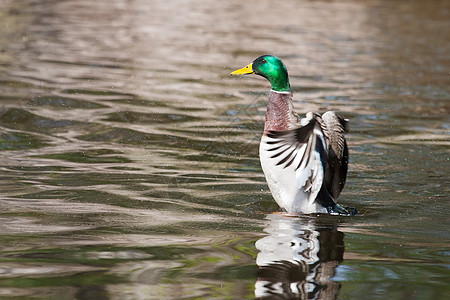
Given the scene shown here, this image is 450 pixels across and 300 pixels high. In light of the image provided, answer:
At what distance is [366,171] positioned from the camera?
7793 millimetres

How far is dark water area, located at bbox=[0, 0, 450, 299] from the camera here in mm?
4531

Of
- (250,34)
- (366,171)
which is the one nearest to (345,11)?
(250,34)

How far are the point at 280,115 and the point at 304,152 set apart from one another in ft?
2.48

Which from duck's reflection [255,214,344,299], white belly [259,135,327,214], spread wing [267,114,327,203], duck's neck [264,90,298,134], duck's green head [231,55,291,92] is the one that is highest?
duck's green head [231,55,291,92]

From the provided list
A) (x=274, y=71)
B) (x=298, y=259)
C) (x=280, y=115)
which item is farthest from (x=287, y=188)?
(x=298, y=259)

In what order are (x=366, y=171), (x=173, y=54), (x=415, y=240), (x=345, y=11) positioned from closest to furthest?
(x=415, y=240) → (x=366, y=171) → (x=173, y=54) → (x=345, y=11)

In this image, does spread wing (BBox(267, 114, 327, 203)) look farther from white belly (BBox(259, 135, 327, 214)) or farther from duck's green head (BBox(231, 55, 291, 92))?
duck's green head (BBox(231, 55, 291, 92))

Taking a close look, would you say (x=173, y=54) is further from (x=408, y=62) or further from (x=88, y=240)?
(x=88, y=240)

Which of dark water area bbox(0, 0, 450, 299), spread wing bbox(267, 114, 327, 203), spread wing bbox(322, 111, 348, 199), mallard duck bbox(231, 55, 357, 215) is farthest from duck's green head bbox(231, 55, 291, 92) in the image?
dark water area bbox(0, 0, 450, 299)

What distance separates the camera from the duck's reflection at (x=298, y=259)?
4.28 m

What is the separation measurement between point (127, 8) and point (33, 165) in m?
18.0

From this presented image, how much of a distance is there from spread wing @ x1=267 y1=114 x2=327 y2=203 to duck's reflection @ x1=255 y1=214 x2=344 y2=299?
293 millimetres

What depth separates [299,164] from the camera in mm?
5816

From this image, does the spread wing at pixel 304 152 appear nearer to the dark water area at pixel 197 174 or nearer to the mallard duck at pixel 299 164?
the mallard duck at pixel 299 164
